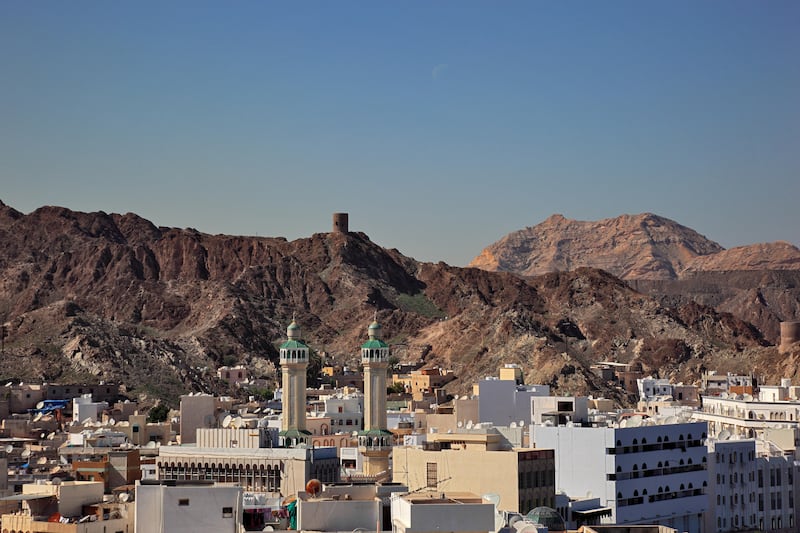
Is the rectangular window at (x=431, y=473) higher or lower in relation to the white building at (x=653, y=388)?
lower

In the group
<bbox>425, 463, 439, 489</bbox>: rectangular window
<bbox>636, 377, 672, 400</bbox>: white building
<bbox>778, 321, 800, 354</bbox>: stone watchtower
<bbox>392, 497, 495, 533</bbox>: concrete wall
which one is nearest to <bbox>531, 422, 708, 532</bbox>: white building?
<bbox>425, 463, 439, 489</bbox>: rectangular window

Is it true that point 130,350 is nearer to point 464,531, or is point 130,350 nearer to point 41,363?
point 41,363

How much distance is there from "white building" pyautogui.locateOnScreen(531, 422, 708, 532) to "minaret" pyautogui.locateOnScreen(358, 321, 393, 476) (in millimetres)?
14561

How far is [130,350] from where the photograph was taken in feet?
520

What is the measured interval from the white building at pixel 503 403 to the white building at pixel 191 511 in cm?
5724

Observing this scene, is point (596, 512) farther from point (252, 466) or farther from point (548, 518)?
point (252, 466)

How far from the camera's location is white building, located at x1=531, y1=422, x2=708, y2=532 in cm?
6172

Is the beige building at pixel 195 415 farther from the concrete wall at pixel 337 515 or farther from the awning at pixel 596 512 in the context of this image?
the concrete wall at pixel 337 515

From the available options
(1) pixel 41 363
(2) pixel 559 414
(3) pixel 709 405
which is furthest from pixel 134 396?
(2) pixel 559 414

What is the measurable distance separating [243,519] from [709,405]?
74.7 metres

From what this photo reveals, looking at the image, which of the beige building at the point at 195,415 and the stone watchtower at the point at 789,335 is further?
the stone watchtower at the point at 789,335

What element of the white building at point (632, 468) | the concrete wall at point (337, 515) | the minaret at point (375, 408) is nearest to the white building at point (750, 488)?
the white building at point (632, 468)

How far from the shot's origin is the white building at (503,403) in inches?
3612

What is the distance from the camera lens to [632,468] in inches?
2470
